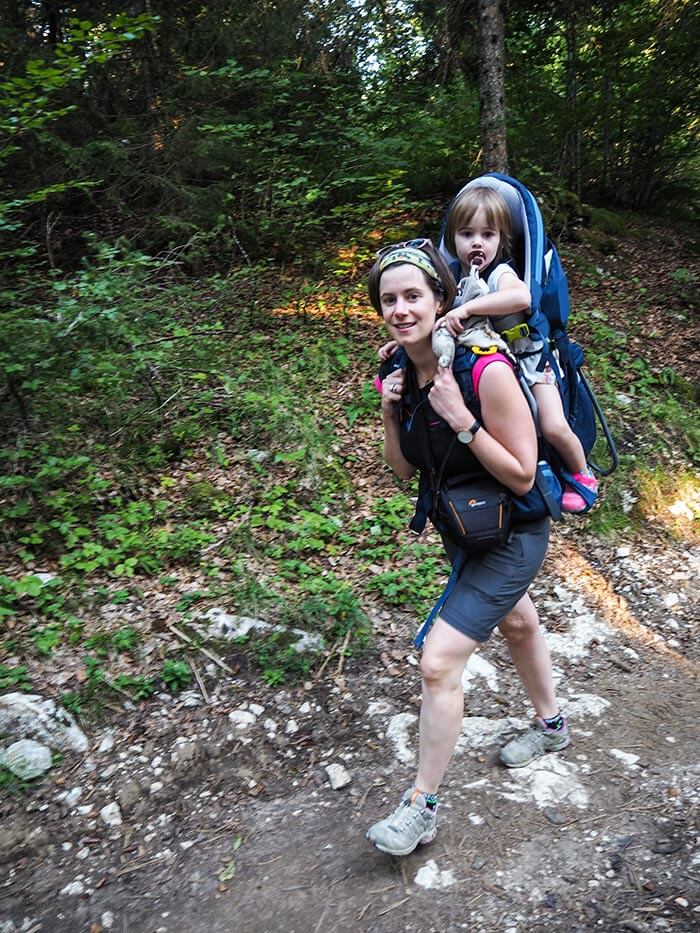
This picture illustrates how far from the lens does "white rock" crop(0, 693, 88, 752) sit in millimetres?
3412

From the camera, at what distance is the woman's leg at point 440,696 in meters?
2.62

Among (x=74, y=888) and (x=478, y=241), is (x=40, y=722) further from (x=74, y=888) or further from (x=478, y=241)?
(x=478, y=241)

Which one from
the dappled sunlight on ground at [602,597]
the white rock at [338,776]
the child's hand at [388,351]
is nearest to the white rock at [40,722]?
the white rock at [338,776]

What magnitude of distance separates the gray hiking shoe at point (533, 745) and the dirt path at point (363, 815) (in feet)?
0.21

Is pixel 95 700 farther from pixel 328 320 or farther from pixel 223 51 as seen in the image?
pixel 223 51

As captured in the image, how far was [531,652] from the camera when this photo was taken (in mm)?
3193

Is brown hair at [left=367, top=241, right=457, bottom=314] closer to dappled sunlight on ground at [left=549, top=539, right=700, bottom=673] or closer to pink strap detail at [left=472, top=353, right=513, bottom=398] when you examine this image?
pink strap detail at [left=472, top=353, right=513, bottom=398]

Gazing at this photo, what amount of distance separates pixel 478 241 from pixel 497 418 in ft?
2.77

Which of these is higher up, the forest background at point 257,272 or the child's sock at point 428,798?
the forest background at point 257,272

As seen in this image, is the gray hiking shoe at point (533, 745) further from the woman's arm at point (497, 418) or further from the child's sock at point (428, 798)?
the woman's arm at point (497, 418)

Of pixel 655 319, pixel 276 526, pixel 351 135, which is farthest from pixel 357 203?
pixel 276 526

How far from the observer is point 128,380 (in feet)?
19.8

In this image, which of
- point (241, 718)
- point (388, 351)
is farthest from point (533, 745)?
point (388, 351)

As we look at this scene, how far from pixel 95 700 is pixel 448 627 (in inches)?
82.2
